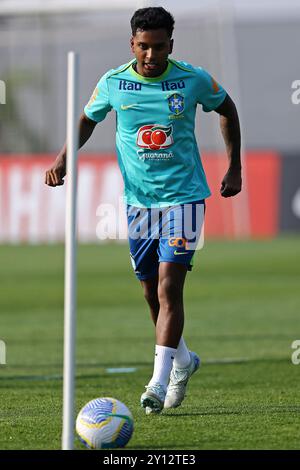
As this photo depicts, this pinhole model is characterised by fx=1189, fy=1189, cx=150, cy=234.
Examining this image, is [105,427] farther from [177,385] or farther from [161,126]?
[161,126]

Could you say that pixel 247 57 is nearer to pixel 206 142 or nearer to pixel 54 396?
pixel 206 142

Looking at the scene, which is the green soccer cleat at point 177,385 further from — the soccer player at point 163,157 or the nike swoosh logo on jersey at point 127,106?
the nike swoosh logo on jersey at point 127,106

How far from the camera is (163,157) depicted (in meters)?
7.09

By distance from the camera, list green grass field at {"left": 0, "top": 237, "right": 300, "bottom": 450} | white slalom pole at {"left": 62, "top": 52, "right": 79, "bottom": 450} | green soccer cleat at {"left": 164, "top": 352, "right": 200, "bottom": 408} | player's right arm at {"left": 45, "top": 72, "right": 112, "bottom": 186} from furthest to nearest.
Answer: green soccer cleat at {"left": 164, "top": 352, "right": 200, "bottom": 408}, player's right arm at {"left": 45, "top": 72, "right": 112, "bottom": 186}, green grass field at {"left": 0, "top": 237, "right": 300, "bottom": 450}, white slalom pole at {"left": 62, "top": 52, "right": 79, "bottom": 450}

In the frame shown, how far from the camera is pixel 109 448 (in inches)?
232

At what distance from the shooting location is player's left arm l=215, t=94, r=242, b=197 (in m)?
7.29

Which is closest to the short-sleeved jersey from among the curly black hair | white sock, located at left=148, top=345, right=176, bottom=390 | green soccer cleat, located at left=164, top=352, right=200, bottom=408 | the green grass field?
the curly black hair

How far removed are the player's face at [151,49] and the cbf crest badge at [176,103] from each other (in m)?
0.18

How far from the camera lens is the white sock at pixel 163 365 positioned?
684 centimetres

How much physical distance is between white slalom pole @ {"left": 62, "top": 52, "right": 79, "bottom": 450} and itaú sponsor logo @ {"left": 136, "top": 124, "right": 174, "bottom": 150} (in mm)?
1706

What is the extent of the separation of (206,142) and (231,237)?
10159 millimetres

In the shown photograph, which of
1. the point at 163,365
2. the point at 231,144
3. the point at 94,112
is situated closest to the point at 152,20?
the point at 94,112

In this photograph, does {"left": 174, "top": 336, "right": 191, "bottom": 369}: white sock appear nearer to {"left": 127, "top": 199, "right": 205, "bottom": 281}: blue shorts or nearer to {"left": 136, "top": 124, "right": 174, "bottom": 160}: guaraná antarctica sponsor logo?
{"left": 127, "top": 199, "right": 205, "bottom": 281}: blue shorts

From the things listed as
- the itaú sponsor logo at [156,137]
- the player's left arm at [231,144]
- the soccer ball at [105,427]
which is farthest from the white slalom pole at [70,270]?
the player's left arm at [231,144]
